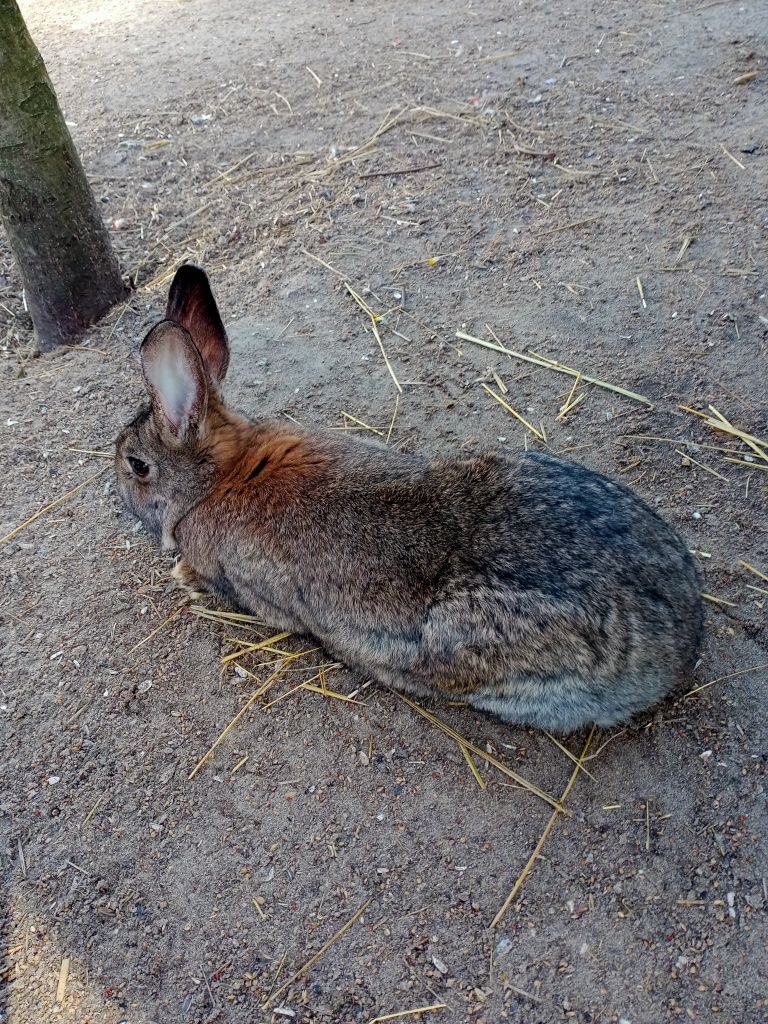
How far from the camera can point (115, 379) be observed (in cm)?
463

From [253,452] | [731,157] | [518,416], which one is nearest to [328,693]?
[253,452]

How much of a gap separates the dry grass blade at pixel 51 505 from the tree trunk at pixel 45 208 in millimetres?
1204

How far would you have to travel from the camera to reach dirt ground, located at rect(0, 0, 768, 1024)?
8.59ft

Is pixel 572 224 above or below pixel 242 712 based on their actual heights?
above

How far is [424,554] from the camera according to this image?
9.68ft

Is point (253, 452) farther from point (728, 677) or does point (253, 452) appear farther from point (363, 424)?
point (728, 677)

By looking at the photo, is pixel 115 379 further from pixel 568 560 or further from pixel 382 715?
pixel 568 560

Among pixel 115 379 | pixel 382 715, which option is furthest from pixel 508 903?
pixel 115 379

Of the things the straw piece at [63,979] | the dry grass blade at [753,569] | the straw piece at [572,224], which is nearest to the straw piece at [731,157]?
the straw piece at [572,224]

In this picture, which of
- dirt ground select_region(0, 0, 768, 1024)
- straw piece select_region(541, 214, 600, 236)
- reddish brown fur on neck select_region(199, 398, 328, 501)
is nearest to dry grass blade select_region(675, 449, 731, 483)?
dirt ground select_region(0, 0, 768, 1024)

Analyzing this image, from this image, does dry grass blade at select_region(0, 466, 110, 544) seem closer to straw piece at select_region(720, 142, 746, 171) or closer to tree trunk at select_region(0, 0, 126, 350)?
tree trunk at select_region(0, 0, 126, 350)

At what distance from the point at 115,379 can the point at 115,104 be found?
3530mm

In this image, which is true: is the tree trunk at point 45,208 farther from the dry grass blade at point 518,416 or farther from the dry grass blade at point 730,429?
the dry grass blade at point 730,429

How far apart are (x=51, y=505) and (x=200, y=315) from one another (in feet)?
3.98
